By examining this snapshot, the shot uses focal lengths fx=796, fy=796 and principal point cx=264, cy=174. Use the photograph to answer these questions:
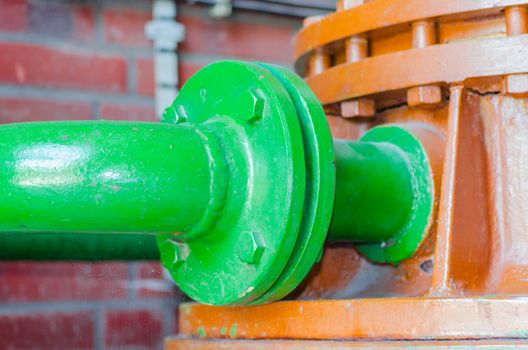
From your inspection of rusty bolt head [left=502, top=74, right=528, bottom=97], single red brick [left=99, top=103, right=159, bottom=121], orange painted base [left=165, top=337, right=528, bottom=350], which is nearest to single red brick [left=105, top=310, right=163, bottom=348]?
single red brick [left=99, top=103, right=159, bottom=121]

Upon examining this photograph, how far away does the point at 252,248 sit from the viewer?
2.33 feet

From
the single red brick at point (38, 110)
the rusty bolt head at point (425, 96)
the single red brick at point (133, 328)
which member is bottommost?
the single red brick at point (133, 328)

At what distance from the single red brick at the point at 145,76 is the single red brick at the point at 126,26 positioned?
36 millimetres

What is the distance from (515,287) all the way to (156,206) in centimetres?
35

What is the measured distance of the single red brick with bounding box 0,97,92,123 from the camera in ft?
4.78

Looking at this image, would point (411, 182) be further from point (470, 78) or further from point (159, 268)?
point (159, 268)

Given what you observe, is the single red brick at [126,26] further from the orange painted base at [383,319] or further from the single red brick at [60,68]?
the orange painted base at [383,319]

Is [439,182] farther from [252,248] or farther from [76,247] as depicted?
[76,247]

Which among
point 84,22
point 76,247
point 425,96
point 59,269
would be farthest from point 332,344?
point 84,22

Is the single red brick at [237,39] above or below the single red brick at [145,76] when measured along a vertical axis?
above

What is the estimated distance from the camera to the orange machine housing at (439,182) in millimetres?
697

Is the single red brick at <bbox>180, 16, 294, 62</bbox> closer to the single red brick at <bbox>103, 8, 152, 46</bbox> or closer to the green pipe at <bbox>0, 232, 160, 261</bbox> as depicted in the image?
the single red brick at <bbox>103, 8, 152, 46</bbox>

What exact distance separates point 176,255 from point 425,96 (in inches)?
12.0

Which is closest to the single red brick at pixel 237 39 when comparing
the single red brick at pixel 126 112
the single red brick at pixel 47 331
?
the single red brick at pixel 126 112
